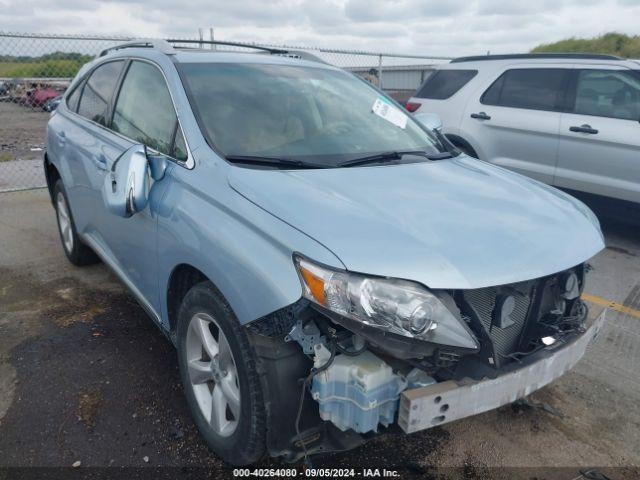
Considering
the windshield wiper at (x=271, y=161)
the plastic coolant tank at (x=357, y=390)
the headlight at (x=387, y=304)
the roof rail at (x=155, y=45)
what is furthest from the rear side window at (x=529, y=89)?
the plastic coolant tank at (x=357, y=390)

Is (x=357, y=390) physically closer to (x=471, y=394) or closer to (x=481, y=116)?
(x=471, y=394)

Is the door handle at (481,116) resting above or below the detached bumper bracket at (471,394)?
above

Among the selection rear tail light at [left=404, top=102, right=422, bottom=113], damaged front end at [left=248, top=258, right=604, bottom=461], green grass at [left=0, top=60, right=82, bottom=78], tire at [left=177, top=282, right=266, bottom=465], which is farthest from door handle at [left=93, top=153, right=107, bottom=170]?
green grass at [left=0, top=60, right=82, bottom=78]

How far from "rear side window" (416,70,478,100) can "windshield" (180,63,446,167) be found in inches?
139

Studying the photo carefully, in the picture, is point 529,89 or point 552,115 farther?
point 529,89

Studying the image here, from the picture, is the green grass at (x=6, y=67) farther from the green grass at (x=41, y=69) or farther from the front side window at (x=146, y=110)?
the front side window at (x=146, y=110)

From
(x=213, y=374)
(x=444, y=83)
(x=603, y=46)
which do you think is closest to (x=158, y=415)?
(x=213, y=374)

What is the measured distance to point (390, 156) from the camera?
2.81 meters

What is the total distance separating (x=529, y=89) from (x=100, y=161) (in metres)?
4.80

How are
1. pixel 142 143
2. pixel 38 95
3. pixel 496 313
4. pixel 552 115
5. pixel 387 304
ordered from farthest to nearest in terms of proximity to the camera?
pixel 38 95
pixel 552 115
pixel 142 143
pixel 496 313
pixel 387 304

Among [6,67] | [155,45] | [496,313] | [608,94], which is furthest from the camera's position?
[6,67]

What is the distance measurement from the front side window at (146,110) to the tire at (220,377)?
90 centimetres

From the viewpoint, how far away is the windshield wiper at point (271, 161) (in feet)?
7.84

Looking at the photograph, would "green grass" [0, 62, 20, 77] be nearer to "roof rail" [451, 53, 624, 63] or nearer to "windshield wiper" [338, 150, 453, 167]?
"roof rail" [451, 53, 624, 63]
